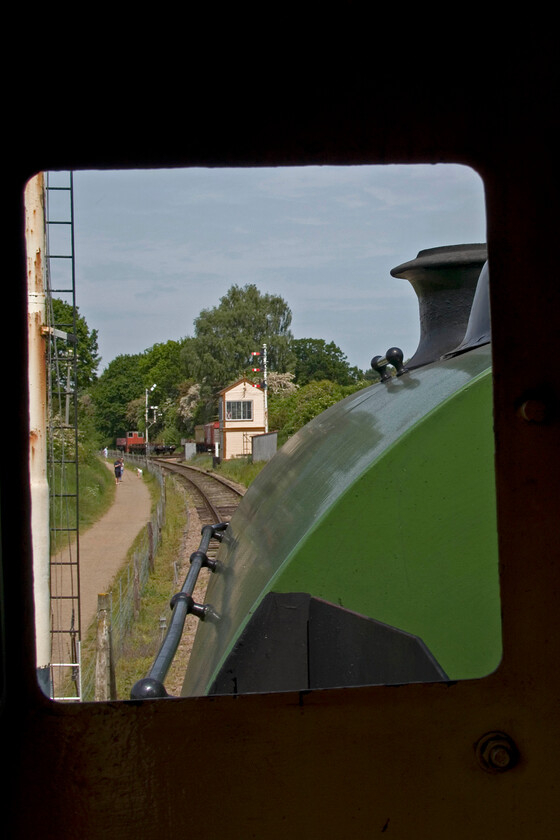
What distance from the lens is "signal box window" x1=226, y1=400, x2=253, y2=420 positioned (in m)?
38.4

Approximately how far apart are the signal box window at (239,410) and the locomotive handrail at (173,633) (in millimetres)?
34553

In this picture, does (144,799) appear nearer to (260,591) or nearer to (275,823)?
(275,823)

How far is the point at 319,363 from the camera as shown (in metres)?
58.0

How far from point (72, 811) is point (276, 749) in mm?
290

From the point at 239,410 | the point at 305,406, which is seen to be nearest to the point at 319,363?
the point at 239,410

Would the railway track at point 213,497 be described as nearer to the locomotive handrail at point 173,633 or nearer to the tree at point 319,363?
the locomotive handrail at point 173,633

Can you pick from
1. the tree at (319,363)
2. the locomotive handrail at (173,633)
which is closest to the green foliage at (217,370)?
the tree at (319,363)

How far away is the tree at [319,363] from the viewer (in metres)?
55.2

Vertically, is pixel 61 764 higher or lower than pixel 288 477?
lower

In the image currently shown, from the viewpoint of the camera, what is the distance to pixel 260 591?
6.44 ft

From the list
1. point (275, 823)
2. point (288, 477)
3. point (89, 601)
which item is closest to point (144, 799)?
point (275, 823)

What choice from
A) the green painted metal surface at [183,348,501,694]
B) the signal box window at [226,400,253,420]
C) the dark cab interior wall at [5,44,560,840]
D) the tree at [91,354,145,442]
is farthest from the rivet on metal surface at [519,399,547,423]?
the tree at [91,354,145,442]

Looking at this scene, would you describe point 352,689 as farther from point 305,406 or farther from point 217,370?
point 217,370

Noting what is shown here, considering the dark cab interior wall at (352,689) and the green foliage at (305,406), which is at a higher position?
the green foliage at (305,406)
